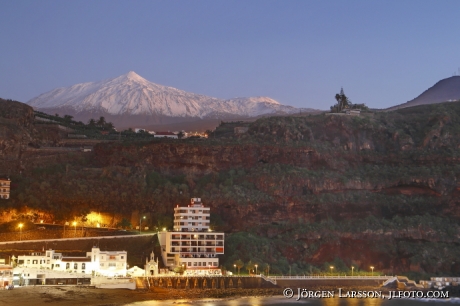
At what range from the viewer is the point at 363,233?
10625cm

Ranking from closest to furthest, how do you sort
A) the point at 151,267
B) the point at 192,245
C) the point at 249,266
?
1. the point at 151,267
2. the point at 249,266
3. the point at 192,245

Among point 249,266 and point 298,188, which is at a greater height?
point 298,188

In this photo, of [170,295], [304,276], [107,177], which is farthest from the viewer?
[107,177]

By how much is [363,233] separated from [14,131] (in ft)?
151

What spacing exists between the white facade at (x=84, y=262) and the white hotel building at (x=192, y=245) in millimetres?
6164

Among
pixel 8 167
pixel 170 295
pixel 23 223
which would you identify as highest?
pixel 8 167

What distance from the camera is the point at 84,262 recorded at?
310 ft

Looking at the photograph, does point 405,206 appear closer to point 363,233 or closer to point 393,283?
point 363,233

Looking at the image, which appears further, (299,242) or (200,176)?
(200,176)

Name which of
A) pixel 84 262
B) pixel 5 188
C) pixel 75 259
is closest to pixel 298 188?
pixel 84 262

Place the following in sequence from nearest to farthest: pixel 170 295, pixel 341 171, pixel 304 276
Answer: pixel 170 295 < pixel 304 276 < pixel 341 171

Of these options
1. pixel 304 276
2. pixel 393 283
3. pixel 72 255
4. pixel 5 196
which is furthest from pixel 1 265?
pixel 393 283

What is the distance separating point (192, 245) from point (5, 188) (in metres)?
24.0

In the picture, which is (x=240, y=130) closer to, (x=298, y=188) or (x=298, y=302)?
(x=298, y=188)
